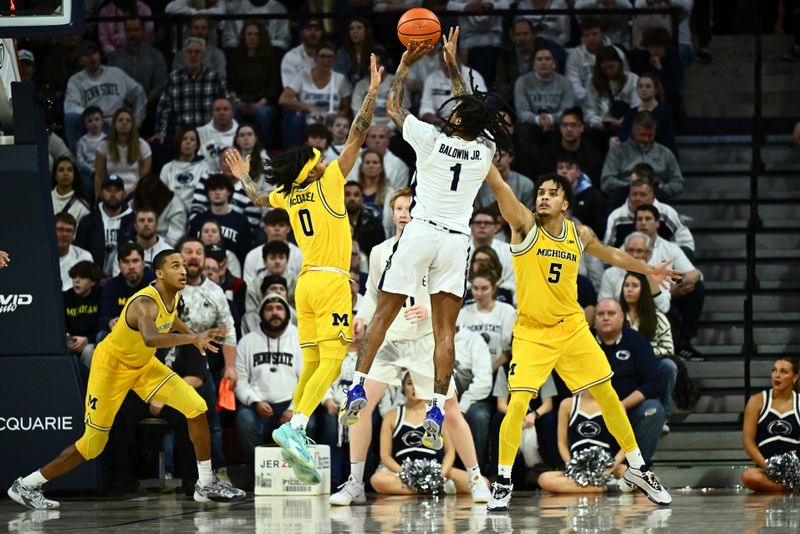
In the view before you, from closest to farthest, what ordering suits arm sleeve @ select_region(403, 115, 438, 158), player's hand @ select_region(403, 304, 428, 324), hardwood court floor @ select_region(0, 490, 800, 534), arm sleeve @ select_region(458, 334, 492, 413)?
hardwood court floor @ select_region(0, 490, 800, 534)
arm sleeve @ select_region(403, 115, 438, 158)
player's hand @ select_region(403, 304, 428, 324)
arm sleeve @ select_region(458, 334, 492, 413)

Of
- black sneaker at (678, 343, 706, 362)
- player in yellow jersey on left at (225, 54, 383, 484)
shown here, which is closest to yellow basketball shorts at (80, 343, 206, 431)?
player in yellow jersey on left at (225, 54, 383, 484)

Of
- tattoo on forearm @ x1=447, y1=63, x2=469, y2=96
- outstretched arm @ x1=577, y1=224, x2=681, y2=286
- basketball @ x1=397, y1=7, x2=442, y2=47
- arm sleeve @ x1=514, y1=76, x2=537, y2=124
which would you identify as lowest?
→ outstretched arm @ x1=577, y1=224, x2=681, y2=286

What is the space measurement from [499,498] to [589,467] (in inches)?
74.4

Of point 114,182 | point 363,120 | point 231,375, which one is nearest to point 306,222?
point 363,120

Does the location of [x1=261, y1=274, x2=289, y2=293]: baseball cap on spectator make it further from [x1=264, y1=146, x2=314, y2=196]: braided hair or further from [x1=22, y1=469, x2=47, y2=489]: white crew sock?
[x1=22, y1=469, x2=47, y2=489]: white crew sock

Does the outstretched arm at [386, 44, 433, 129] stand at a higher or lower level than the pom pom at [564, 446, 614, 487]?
higher

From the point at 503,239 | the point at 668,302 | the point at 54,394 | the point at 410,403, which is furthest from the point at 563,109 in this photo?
the point at 54,394

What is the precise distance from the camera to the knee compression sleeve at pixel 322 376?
32.4ft

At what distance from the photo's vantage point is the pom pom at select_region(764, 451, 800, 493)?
434 inches

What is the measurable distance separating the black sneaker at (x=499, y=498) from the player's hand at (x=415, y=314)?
1.54 metres

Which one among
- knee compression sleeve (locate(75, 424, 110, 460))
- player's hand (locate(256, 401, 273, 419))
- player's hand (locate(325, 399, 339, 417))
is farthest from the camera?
player's hand (locate(256, 401, 273, 419))

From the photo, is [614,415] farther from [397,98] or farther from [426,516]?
[397,98]

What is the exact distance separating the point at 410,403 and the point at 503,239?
2.62 m

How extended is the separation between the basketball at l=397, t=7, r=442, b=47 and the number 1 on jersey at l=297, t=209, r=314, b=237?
150cm
